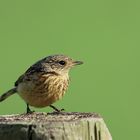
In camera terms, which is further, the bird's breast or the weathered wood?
the bird's breast

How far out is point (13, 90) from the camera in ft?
33.7

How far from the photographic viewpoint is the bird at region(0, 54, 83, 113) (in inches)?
363

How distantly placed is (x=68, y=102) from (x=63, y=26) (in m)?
4.48

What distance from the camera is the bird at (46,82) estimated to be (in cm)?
921

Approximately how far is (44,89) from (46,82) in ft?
→ 0.41

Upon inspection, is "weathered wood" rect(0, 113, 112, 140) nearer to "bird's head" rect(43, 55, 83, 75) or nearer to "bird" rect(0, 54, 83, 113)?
"bird" rect(0, 54, 83, 113)

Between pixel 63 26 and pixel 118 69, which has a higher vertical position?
pixel 63 26

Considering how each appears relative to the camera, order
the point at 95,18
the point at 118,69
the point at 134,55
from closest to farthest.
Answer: the point at 118,69 → the point at 134,55 → the point at 95,18

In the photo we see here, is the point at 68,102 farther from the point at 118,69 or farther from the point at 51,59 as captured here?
Result: the point at 51,59

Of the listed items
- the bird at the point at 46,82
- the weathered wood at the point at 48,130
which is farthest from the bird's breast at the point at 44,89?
the weathered wood at the point at 48,130

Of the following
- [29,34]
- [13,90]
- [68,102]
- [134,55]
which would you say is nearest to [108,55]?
[134,55]

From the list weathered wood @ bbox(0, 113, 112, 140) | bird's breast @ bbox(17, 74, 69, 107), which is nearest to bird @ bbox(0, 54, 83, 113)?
bird's breast @ bbox(17, 74, 69, 107)

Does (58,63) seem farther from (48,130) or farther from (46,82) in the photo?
(48,130)

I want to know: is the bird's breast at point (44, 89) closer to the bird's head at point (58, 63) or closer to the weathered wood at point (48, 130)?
the bird's head at point (58, 63)
